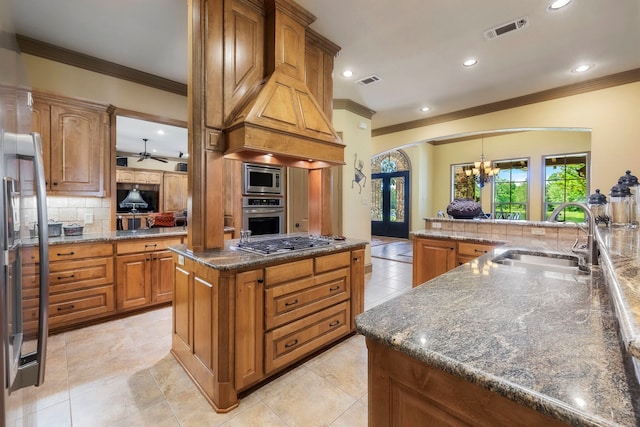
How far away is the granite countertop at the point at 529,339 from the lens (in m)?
0.57

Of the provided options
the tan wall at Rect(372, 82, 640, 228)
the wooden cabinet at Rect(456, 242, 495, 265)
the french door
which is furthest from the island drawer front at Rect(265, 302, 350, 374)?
the french door

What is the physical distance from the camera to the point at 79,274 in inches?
111

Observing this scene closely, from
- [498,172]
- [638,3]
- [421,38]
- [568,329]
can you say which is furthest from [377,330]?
[498,172]

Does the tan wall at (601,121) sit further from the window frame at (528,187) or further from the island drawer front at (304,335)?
the window frame at (528,187)

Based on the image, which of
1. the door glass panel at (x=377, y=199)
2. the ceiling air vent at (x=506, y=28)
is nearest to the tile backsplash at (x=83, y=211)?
the ceiling air vent at (x=506, y=28)

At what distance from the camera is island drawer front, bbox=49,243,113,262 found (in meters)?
2.67

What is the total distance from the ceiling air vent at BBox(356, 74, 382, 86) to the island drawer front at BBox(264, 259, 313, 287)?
288cm

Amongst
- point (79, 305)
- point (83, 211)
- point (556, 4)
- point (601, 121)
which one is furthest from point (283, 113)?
point (601, 121)

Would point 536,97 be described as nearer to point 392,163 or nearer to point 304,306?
point 304,306

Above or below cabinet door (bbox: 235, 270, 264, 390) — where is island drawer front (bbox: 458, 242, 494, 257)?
above

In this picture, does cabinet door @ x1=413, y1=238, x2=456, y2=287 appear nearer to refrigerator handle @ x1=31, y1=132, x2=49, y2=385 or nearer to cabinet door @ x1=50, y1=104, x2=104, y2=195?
refrigerator handle @ x1=31, y1=132, x2=49, y2=385

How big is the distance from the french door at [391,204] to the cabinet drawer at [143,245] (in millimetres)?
7810

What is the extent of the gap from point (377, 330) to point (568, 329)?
58 centimetres

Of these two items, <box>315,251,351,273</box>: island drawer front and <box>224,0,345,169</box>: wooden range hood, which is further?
<box>315,251,351,273</box>: island drawer front
